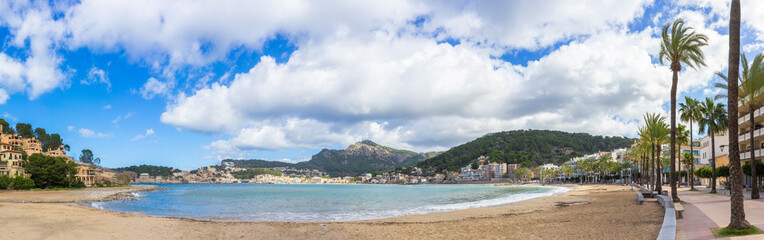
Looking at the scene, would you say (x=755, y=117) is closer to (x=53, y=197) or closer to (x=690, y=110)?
(x=690, y=110)

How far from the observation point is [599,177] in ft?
472

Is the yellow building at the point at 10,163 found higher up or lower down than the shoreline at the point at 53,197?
higher up

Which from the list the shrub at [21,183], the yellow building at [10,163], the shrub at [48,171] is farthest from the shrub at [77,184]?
the shrub at [21,183]

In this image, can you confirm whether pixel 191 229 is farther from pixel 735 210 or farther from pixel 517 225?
pixel 735 210

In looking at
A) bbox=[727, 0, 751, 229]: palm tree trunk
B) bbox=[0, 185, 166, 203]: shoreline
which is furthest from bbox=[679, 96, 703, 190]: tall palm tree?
bbox=[0, 185, 166, 203]: shoreline

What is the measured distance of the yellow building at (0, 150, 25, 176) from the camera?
213 feet

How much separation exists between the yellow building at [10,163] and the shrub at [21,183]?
12.4 feet

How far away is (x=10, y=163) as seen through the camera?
6631cm

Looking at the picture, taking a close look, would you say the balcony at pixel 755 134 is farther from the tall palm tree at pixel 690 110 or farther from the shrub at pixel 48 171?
the shrub at pixel 48 171

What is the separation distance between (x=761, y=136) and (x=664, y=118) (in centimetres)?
1255

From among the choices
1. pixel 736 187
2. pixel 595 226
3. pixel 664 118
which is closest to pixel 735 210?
pixel 736 187

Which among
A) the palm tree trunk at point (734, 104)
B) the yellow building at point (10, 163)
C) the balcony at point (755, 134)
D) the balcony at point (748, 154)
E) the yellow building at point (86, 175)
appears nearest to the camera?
the palm tree trunk at point (734, 104)

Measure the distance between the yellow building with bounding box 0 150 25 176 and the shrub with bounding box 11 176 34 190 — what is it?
3776 millimetres

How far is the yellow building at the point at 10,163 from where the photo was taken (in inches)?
2557
